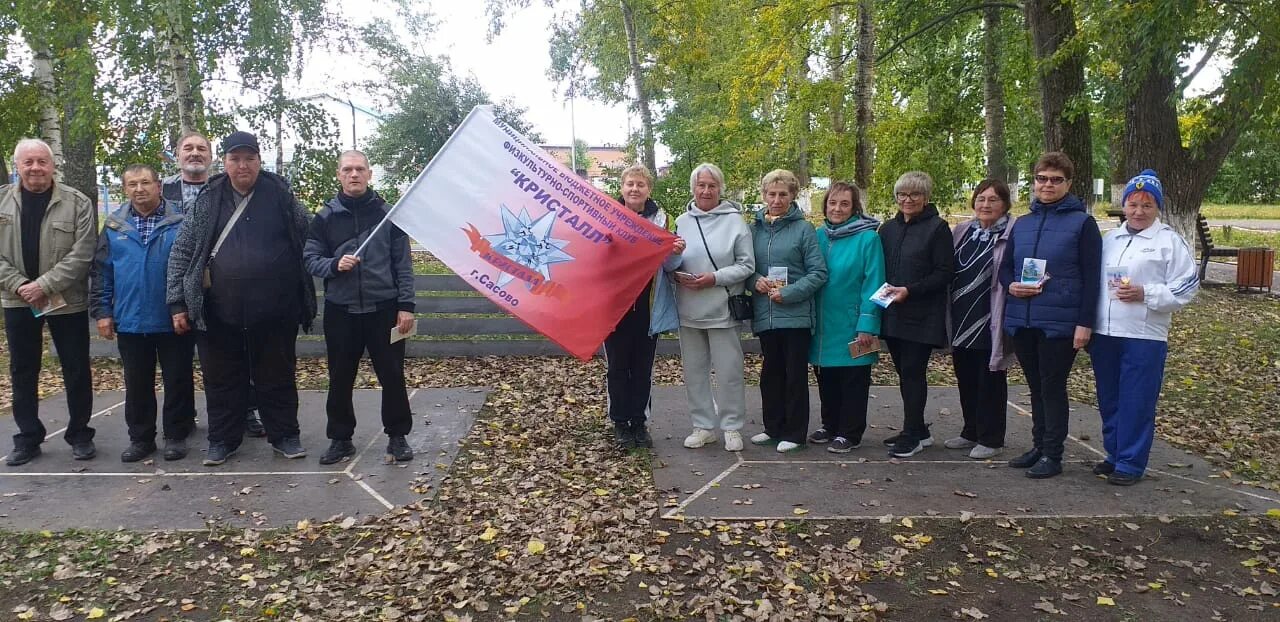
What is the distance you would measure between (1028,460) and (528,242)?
3261 millimetres

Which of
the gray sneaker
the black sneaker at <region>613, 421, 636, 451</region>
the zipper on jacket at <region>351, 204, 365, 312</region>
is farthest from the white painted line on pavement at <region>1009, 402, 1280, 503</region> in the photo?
the zipper on jacket at <region>351, 204, 365, 312</region>

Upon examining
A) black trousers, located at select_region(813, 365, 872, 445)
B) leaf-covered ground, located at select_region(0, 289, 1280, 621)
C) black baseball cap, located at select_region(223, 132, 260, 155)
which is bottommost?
leaf-covered ground, located at select_region(0, 289, 1280, 621)

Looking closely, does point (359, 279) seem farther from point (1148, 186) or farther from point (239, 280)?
point (1148, 186)

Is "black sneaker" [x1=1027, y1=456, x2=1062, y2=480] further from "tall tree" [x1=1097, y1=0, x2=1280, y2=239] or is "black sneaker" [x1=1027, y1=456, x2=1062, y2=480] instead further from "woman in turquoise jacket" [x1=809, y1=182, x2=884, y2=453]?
"tall tree" [x1=1097, y1=0, x2=1280, y2=239]

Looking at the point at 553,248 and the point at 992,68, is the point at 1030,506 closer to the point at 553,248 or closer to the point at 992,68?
the point at 553,248

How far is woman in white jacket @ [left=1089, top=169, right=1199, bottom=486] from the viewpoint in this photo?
473cm

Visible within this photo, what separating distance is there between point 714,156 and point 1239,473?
8739mm

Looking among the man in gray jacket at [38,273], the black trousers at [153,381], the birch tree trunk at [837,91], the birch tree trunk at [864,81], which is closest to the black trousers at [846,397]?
the black trousers at [153,381]

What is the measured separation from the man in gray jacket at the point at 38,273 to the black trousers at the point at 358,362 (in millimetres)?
1553

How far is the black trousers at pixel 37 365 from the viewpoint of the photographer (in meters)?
5.41

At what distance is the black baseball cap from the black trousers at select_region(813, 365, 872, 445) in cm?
368

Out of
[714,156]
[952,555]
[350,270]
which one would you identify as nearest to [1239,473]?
[952,555]

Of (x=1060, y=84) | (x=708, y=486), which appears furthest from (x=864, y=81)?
(x=708, y=486)

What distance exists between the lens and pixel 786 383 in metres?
5.79
